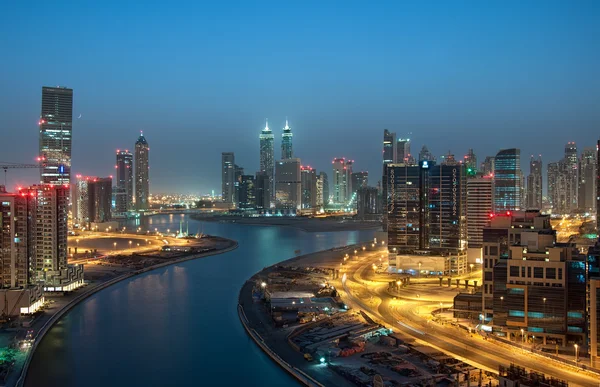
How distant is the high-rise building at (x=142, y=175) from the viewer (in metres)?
89.2

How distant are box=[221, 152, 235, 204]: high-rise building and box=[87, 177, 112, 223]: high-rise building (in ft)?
132

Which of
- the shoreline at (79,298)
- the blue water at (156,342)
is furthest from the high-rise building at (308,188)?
the blue water at (156,342)

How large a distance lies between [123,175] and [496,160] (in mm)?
50434

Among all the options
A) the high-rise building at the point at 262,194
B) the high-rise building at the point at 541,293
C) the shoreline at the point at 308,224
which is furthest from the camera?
the high-rise building at the point at 262,194

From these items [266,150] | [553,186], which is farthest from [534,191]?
[266,150]

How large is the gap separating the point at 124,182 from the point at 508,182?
51262 mm

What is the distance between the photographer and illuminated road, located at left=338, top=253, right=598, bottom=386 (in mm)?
11766

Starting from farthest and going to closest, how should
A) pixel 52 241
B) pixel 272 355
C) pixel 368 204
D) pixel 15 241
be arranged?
pixel 368 204
pixel 52 241
pixel 15 241
pixel 272 355

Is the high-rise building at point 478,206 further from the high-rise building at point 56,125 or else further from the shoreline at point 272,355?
the high-rise building at point 56,125

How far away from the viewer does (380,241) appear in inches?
1563

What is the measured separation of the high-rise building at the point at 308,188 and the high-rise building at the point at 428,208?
213 ft

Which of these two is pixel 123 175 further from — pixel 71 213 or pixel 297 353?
pixel 297 353

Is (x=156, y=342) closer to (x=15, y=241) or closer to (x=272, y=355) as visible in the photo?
(x=272, y=355)

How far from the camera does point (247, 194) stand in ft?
273
